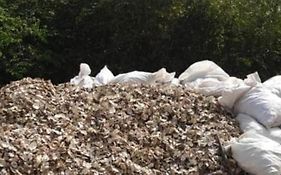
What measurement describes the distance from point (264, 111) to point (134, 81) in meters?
1.13

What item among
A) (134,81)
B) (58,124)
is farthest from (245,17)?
(58,124)

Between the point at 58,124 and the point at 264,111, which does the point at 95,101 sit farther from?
the point at 264,111

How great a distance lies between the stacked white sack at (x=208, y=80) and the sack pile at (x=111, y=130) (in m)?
0.16

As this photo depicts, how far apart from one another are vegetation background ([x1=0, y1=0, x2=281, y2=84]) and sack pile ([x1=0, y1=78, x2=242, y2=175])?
2.33 metres

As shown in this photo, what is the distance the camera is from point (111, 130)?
5098 millimetres

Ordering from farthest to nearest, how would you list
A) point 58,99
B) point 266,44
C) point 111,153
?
point 266,44 < point 58,99 < point 111,153

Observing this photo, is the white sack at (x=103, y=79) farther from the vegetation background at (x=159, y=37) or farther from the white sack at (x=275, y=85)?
the vegetation background at (x=159, y=37)

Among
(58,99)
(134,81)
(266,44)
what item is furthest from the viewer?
(266,44)

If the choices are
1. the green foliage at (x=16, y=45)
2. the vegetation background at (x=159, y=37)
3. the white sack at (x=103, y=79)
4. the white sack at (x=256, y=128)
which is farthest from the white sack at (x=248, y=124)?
the green foliage at (x=16, y=45)

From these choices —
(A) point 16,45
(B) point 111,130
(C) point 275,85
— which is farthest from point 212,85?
(A) point 16,45

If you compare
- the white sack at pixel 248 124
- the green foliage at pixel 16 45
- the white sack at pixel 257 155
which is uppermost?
the green foliage at pixel 16 45

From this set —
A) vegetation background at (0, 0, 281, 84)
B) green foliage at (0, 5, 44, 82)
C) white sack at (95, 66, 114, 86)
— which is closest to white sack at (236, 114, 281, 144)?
white sack at (95, 66, 114, 86)

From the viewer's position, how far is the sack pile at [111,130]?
183 inches

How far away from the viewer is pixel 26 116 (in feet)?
16.7
